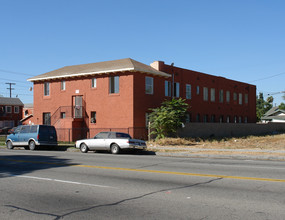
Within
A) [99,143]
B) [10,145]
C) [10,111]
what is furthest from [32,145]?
[10,111]

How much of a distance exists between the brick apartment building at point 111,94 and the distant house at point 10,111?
3597cm

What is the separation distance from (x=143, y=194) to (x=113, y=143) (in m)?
13.0

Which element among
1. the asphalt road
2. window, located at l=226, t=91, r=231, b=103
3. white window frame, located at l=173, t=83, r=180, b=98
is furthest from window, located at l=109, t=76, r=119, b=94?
window, located at l=226, t=91, r=231, b=103

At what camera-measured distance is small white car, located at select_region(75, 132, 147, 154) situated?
20.5 meters

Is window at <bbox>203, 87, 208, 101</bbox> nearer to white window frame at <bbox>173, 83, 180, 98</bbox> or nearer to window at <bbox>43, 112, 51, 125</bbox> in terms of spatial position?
white window frame at <bbox>173, 83, 180, 98</bbox>

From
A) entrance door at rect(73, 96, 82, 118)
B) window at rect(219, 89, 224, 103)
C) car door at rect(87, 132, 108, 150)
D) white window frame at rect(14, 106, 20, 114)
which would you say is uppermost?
window at rect(219, 89, 224, 103)

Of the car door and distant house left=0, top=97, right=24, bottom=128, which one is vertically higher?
distant house left=0, top=97, right=24, bottom=128

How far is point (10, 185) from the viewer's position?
9.52m

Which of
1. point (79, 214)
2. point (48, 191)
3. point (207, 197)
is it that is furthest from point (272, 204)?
point (48, 191)

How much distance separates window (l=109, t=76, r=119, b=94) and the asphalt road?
20.7m

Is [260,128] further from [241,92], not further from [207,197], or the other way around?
[207,197]

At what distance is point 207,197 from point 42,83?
3355 centimetres

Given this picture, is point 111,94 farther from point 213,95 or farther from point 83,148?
point 213,95

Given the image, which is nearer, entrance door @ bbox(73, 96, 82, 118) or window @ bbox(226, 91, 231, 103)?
entrance door @ bbox(73, 96, 82, 118)
